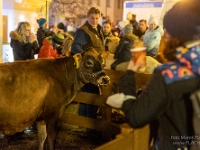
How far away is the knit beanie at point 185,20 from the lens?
5.79 feet

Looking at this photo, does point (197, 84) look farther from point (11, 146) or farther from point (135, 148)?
point (11, 146)

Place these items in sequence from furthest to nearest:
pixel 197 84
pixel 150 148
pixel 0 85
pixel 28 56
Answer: pixel 28 56, pixel 0 85, pixel 150 148, pixel 197 84

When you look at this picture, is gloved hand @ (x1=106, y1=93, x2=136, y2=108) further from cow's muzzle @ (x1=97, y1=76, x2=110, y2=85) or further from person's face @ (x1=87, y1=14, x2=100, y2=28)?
person's face @ (x1=87, y1=14, x2=100, y2=28)

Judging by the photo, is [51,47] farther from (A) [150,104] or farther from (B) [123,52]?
(A) [150,104]

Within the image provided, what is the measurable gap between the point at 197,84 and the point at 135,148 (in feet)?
2.48

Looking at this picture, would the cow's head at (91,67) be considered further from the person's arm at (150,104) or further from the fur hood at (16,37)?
the person's arm at (150,104)

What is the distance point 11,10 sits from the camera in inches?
412

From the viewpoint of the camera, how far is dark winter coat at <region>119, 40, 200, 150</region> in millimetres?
1727

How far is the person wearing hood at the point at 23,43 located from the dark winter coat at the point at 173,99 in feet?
21.2

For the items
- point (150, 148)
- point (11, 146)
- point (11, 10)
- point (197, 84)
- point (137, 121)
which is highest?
point (11, 10)

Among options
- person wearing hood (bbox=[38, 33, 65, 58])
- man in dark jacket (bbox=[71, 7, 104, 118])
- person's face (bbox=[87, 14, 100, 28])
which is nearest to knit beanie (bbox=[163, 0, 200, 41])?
man in dark jacket (bbox=[71, 7, 104, 118])

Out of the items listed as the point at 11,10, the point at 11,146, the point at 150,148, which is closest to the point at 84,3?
the point at 11,10

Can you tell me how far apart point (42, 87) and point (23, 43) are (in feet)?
11.1

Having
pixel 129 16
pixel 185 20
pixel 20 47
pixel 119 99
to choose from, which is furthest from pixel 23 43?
pixel 185 20
